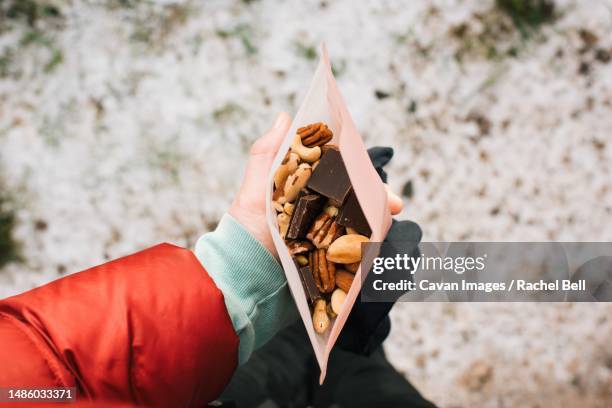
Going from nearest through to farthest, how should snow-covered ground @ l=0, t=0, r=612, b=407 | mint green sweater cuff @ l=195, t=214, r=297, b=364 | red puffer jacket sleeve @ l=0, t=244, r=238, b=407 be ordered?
red puffer jacket sleeve @ l=0, t=244, r=238, b=407 → mint green sweater cuff @ l=195, t=214, r=297, b=364 → snow-covered ground @ l=0, t=0, r=612, b=407

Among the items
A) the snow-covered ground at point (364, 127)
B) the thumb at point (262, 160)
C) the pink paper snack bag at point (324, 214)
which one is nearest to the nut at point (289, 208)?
the pink paper snack bag at point (324, 214)

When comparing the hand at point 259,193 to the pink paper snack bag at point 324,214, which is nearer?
A: the pink paper snack bag at point 324,214

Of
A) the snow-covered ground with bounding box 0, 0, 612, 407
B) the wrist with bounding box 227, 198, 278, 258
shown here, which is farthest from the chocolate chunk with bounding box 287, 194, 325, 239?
the snow-covered ground with bounding box 0, 0, 612, 407

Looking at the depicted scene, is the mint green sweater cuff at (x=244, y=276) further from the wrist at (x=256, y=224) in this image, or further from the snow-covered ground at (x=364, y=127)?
the snow-covered ground at (x=364, y=127)

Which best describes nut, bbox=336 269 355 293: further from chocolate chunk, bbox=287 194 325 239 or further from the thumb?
the thumb

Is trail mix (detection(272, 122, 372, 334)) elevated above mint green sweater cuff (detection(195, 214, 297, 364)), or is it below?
above

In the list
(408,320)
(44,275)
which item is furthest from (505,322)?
(44,275)
